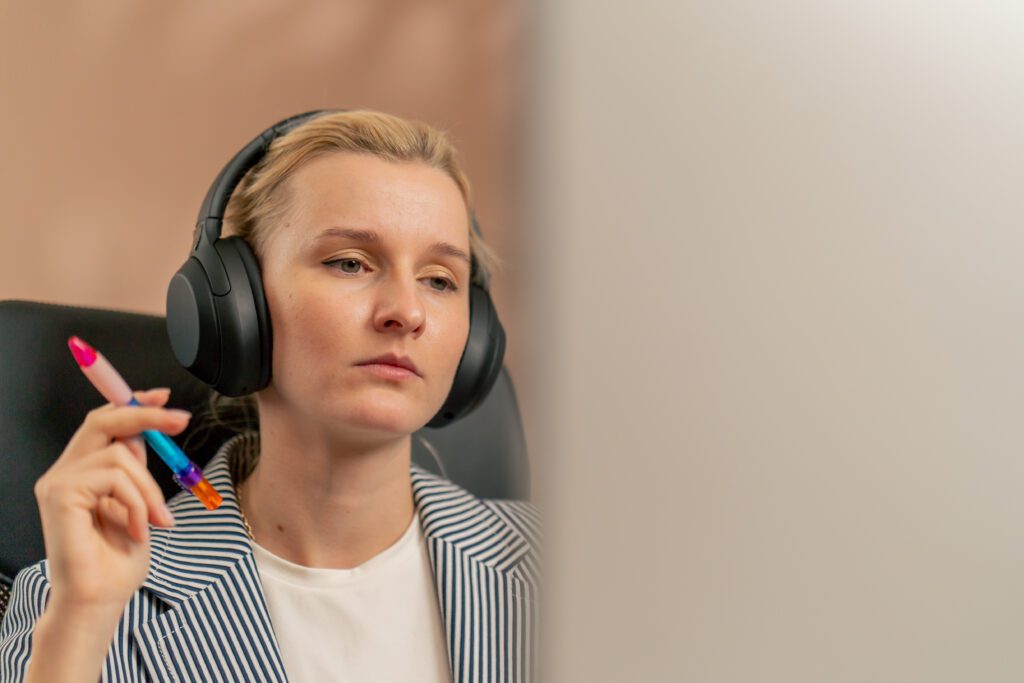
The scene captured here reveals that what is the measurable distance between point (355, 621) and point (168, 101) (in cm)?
66

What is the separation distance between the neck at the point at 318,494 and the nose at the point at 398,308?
11cm

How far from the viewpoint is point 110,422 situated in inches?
19.5

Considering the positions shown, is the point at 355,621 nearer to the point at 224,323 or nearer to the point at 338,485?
the point at 338,485

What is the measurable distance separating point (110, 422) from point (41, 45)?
0.62 meters

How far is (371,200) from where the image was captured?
2.32 ft

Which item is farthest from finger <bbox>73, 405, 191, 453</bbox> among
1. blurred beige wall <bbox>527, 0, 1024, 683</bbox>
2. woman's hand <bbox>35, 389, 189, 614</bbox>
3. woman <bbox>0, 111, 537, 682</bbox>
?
blurred beige wall <bbox>527, 0, 1024, 683</bbox>

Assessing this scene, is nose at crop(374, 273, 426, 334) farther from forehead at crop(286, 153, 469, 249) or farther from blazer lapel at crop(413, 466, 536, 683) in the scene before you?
blazer lapel at crop(413, 466, 536, 683)

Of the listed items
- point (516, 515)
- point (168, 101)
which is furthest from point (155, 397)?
point (168, 101)

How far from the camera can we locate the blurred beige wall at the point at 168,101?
36.8 inches

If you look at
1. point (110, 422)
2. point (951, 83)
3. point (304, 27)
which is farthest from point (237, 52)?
point (951, 83)

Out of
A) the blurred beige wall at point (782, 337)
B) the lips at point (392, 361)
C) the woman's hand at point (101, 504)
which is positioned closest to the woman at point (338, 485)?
the lips at point (392, 361)

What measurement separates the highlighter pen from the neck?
0.60 feet

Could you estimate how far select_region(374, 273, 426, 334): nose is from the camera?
2.22 ft

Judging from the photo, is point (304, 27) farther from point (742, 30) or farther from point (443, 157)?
point (742, 30)
